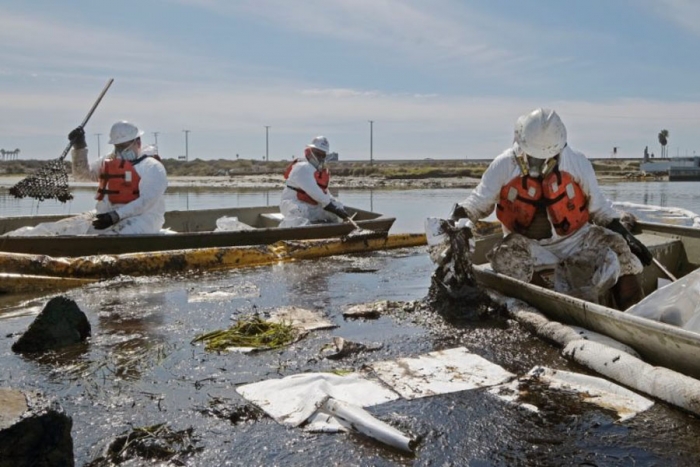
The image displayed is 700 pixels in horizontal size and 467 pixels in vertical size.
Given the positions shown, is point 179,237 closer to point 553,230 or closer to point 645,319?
point 553,230

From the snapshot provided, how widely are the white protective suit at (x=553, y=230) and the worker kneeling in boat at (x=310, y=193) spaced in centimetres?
508

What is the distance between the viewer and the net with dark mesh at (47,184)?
33.3ft

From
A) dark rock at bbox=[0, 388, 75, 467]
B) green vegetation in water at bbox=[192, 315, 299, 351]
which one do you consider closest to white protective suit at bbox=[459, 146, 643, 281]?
green vegetation in water at bbox=[192, 315, 299, 351]

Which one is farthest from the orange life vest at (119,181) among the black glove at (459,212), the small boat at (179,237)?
the black glove at (459,212)

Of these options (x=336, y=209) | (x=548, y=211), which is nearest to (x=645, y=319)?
(x=548, y=211)

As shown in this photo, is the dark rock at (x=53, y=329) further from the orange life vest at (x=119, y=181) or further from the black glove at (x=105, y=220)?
the orange life vest at (x=119, y=181)

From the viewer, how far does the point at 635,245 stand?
6.47m

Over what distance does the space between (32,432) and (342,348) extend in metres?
2.68

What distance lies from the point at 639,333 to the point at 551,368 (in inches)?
25.4

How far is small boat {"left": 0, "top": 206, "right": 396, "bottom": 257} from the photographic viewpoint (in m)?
9.19

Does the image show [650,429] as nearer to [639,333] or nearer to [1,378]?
[639,333]

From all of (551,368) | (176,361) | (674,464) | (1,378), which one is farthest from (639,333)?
(1,378)

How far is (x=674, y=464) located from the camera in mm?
3420

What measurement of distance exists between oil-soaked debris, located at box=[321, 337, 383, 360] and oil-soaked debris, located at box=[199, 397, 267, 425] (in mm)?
1104
